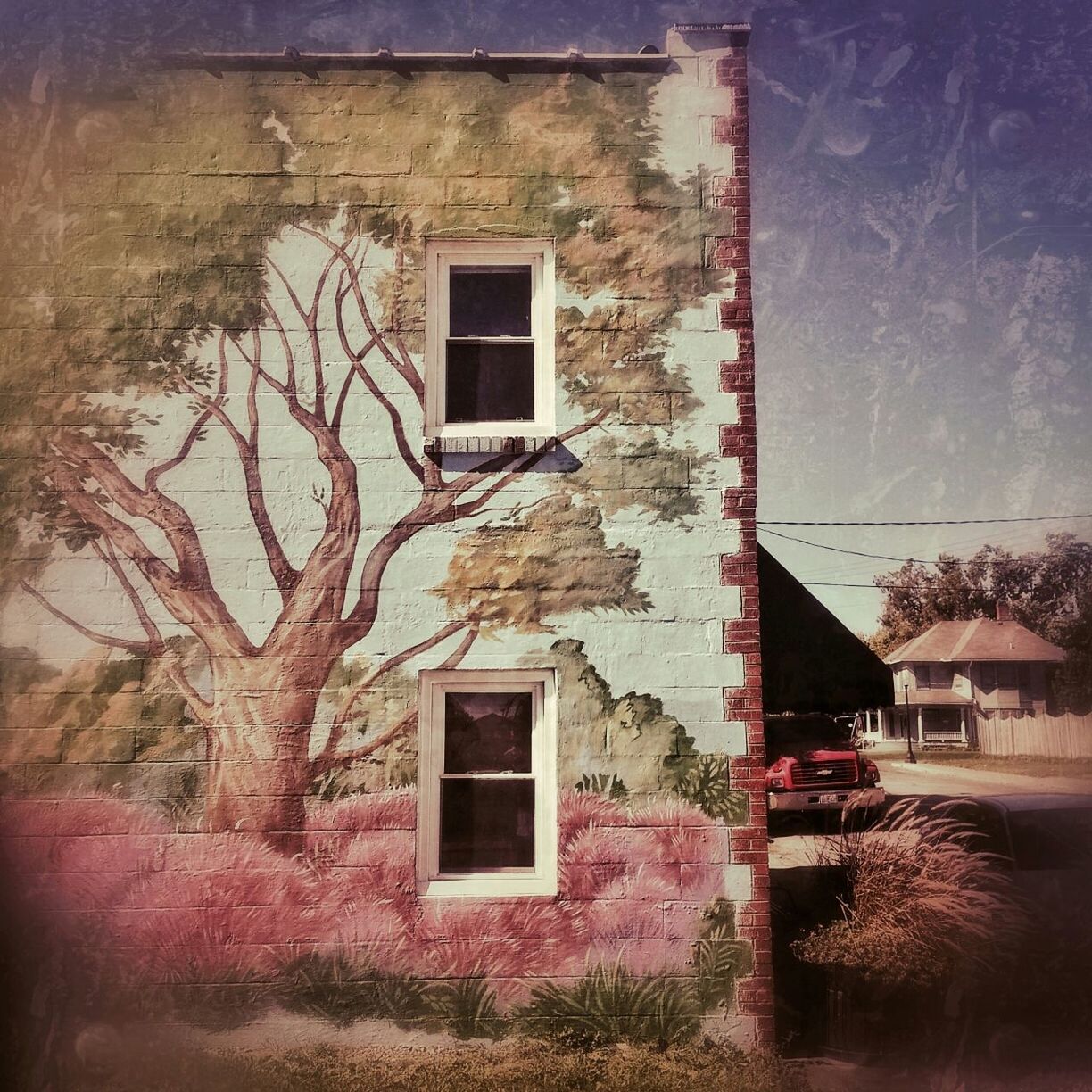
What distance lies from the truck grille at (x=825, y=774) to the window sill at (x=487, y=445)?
2.46 m

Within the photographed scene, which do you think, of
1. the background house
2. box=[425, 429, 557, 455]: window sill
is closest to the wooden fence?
the background house

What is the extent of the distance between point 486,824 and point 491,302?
9.91 feet

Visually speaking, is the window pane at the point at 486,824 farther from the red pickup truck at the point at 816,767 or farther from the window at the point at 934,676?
the window at the point at 934,676

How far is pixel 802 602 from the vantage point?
4.95 m

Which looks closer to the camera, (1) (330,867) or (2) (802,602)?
(1) (330,867)

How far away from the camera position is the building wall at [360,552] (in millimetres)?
4203

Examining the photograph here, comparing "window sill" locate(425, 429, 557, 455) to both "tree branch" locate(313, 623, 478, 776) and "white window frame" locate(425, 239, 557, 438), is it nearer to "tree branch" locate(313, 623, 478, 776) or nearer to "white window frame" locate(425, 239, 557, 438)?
"white window frame" locate(425, 239, 557, 438)

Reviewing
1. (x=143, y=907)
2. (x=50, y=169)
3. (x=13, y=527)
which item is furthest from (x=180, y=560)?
(x=50, y=169)

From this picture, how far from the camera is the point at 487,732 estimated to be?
443 centimetres

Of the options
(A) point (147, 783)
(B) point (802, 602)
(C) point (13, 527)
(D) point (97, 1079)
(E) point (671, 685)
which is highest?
(C) point (13, 527)

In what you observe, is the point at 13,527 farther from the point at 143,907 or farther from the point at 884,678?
the point at 884,678

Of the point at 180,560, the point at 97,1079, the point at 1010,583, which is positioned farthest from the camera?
the point at 1010,583

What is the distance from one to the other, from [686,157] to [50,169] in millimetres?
3733

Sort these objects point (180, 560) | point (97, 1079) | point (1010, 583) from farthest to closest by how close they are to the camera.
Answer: point (1010, 583) < point (180, 560) < point (97, 1079)
